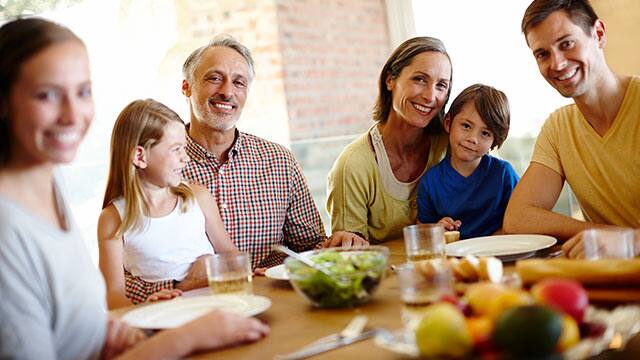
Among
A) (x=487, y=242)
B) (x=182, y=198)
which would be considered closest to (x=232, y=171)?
(x=182, y=198)

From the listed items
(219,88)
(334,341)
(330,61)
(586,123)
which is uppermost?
(330,61)

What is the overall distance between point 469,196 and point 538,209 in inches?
18.7

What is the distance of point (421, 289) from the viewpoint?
1110mm

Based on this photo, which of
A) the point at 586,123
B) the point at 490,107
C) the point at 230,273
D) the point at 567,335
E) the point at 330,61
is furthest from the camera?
the point at 330,61

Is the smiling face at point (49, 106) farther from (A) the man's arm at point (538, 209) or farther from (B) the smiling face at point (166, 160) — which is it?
(A) the man's arm at point (538, 209)

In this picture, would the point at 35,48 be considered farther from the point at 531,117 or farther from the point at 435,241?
the point at 531,117

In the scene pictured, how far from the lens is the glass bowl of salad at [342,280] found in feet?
4.40

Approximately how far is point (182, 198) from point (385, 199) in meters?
0.80

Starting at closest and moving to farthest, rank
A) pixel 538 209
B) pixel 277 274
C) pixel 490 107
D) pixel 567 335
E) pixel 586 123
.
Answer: pixel 567 335
pixel 277 274
pixel 538 209
pixel 586 123
pixel 490 107

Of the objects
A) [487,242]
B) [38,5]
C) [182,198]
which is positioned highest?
[38,5]

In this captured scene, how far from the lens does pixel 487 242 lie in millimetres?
1795

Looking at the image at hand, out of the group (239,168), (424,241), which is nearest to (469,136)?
(239,168)

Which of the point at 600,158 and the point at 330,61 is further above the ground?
the point at 330,61

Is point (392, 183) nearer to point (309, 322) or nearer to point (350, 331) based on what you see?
point (309, 322)
